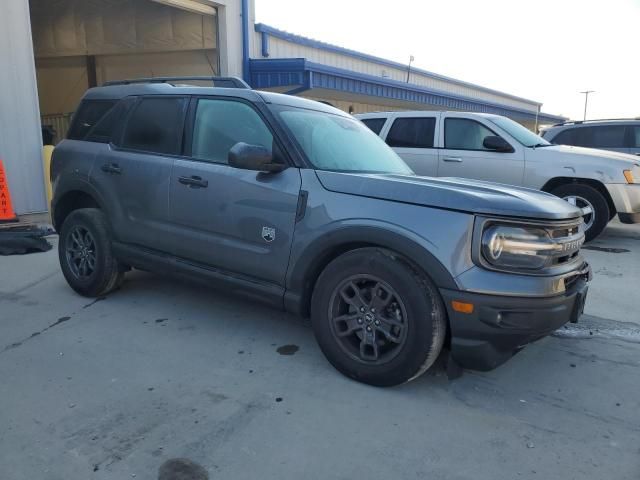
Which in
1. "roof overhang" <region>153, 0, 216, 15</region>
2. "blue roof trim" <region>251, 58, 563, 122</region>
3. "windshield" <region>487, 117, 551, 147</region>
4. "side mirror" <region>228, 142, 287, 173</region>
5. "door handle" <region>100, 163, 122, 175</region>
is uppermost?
"roof overhang" <region>153, 0, 216, 15</region>

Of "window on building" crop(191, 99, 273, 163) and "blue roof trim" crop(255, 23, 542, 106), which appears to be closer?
"window on building" crop(191, 99, 273, 163)

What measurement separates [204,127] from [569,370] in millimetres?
3184

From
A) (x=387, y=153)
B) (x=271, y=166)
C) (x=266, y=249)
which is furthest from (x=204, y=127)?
(x=387, y=153)

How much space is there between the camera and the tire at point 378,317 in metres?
2.94

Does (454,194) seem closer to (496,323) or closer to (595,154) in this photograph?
(496,323)

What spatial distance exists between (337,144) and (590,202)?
16.8 ft

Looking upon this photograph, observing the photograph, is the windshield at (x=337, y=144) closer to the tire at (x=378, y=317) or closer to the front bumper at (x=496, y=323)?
the tire at (x=378, y=317)

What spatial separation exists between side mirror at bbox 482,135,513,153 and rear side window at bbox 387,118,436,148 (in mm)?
950

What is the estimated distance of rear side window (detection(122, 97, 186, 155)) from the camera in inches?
165

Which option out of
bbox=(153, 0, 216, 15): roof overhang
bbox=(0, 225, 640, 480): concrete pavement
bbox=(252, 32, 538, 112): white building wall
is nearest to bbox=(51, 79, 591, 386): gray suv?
bbox=(0, 225, 640, 480): concrete pavement

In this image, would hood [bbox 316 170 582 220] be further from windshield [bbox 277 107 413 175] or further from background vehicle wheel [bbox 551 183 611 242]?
background vehicle wheel [bbox 551 183 611 242]

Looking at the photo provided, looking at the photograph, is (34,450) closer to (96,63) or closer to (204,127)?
(204,127)

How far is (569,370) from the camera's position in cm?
355

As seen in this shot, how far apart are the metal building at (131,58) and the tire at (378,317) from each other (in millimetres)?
7038
